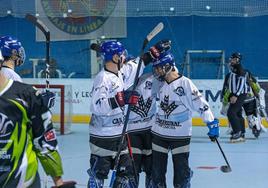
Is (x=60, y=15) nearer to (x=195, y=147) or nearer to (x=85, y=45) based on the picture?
(x=85, y=45)

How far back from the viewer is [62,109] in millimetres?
12031

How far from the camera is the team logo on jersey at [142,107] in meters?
5.88

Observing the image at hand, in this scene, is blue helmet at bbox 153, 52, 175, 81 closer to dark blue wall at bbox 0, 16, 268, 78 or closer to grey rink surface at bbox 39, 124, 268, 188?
grey rink surface at bbox 39, 124, 268, 188

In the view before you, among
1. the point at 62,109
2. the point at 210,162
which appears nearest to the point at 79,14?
the point at 62,109

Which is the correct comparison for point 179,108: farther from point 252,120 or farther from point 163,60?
point 252,120

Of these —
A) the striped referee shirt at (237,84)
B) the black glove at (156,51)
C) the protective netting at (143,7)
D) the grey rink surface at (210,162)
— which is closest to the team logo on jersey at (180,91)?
the black glove at (156,51)

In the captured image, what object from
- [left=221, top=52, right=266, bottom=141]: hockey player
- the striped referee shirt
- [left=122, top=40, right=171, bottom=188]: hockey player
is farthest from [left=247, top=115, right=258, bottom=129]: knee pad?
[left=122, top=40, right=171, bottom=188]: hockey player

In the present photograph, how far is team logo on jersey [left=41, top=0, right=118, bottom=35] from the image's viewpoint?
14062 mm

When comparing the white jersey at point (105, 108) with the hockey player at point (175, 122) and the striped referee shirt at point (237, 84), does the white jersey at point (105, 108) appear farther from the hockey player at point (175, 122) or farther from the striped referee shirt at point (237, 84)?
the striped referee shirt at point (237, 84)

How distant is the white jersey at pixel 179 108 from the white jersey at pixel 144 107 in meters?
0.30

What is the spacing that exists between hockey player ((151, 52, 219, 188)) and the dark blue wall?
314 inches

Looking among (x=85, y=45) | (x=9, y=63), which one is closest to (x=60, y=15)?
(x=85, y=45)

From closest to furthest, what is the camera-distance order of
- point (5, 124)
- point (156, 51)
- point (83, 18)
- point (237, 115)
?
point (5, 124) → point (156, 51) → point (237, 115) → point (83, 18)

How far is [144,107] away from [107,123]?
2.23 feet
